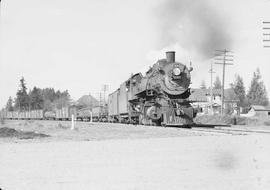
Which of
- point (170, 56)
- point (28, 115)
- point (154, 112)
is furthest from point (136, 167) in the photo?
point (28, 115)

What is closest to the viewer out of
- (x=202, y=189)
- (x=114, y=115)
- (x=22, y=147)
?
(x=202, y=189)

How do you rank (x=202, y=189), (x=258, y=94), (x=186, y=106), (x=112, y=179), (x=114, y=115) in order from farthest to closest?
(x=258, y=94), (x=114, y=115), (x=186, y=106), (x=112, y=179), (x=202, y=189)

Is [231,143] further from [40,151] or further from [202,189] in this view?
[202,189]

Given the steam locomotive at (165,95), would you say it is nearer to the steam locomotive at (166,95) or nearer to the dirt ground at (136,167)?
the steam locomotive at (166,95)

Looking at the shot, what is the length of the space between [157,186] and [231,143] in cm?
788

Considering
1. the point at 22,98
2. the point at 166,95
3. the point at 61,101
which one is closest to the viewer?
the point at 166,95

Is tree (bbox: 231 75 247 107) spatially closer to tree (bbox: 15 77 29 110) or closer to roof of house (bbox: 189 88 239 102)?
roof of house (bbox: 189 88 239 102)

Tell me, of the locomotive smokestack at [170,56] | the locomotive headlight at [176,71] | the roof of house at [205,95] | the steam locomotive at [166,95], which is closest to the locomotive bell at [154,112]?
the steam locomotive at [166,95]

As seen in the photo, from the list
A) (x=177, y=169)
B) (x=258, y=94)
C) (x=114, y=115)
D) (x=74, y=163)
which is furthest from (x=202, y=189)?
(x=258, y=94)

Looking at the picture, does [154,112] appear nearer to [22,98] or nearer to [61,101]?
[22,98]

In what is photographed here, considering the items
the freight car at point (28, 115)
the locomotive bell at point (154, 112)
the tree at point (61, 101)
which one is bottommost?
the freight car at point (28, 115)

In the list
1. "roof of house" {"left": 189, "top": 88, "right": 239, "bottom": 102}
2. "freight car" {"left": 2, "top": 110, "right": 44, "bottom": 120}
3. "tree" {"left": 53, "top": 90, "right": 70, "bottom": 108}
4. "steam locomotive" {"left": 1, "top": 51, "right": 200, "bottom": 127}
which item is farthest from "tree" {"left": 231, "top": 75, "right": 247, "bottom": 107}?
"steam locomotive" {"left": 1, "top": 51, "right": 200, "bottom": 127}

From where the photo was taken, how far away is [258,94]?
12788 centimetres

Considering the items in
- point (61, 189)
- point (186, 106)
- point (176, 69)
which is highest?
point (176, 69)
